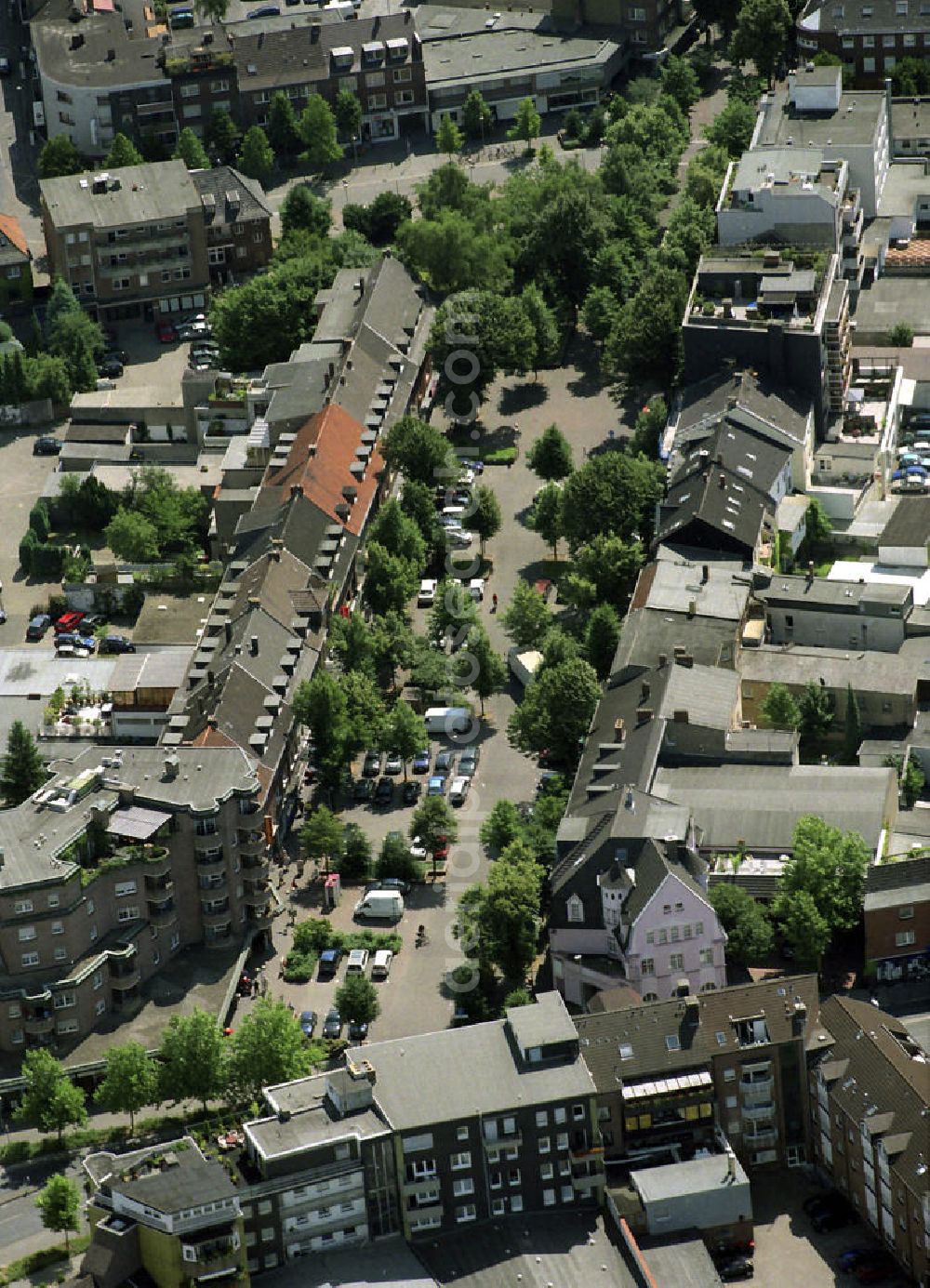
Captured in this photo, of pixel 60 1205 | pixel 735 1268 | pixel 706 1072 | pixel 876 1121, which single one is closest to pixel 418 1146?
pixel 706 1072

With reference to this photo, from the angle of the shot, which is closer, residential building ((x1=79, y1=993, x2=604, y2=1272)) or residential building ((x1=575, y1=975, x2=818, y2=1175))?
residential building ((x1=79, y1=993, x2=604, y2=1272))

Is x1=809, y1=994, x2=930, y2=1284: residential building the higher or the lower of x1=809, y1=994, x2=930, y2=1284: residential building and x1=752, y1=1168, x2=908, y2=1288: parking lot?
the higher

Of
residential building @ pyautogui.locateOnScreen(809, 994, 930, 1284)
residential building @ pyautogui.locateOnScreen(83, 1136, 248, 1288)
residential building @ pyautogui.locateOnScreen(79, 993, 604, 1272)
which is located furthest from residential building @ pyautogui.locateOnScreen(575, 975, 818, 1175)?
residential building @ pyautogui.locateOnScreen(83, 1136, 248, 1288)

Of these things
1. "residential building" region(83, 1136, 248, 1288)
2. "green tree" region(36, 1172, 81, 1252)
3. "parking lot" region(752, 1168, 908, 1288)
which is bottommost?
"parking lot" region(752, 1168, 908, 1288)

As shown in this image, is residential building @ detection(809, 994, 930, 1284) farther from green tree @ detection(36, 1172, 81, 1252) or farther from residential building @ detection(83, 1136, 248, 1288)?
green tree @ detection(36, 1172, 81, 1252)

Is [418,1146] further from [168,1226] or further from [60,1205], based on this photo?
[60,1205]

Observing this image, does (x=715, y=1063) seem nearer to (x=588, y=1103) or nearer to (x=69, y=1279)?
(x=588, y=1103)

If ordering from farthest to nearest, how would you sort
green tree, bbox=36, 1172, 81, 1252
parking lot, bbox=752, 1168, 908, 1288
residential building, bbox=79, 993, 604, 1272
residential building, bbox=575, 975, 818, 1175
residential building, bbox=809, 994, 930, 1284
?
residential building, bbox=575, 975, 818, 1175, green tree, bbox=36, 1172, 81, 1252, parking lot, bbox=752, 1168, 908, 1288, residential building, bbox=79, 993, 604, 1272, residential building, bbox=809, 994, 930, 1284

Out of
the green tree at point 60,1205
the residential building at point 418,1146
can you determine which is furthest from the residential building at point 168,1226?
the green tree at point 60,1205
